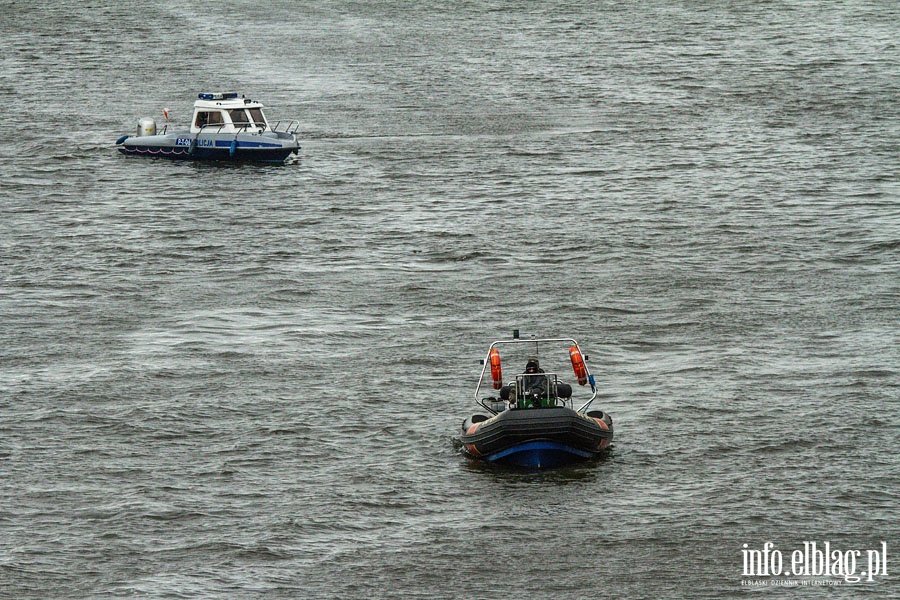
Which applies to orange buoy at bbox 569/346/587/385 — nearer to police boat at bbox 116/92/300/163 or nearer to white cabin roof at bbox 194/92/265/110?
police boat at bbox 116/92/300/163

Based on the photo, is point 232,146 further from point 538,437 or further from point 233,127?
point 538,437

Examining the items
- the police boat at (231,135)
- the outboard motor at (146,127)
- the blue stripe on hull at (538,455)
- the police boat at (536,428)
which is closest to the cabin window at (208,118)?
the police boat at (231,135)

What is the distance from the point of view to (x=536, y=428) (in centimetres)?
2825

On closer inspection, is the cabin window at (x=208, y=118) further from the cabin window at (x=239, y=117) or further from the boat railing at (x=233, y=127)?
the cabin window at (x=239, y=117)

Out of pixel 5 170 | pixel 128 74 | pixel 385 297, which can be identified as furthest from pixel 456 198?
pixel 128 74

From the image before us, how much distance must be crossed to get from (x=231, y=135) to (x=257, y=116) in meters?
1.65

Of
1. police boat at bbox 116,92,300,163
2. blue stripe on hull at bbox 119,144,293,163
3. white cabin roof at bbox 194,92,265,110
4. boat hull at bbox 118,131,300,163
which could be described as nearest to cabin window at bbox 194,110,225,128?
police boat at bbox 116,92,300,163

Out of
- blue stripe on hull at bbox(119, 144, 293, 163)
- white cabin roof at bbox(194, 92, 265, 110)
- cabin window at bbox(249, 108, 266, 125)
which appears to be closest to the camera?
white cabin roof at bbox(194, 92, 265, 110)

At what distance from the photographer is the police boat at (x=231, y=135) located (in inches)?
2432

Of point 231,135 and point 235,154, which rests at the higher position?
point 231,135

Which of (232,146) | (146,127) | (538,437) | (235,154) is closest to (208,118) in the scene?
(232,146)

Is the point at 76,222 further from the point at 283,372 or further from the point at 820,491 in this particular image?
the point at 820,491

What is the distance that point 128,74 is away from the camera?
290 feet

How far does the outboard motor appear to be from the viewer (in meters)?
65.5
